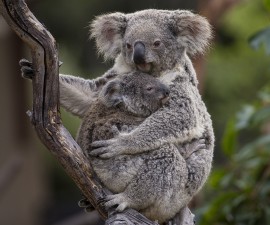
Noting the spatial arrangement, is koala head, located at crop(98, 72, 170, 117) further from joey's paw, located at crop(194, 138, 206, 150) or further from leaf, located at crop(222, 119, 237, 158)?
leaf, located at crop(222, 119, 237, 158)

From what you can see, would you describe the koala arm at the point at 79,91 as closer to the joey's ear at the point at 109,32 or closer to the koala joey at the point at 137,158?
the koala joey at the point at 137,158

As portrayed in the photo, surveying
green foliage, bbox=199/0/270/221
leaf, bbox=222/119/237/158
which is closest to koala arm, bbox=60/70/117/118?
green foliage, bbox=199/0/270/221

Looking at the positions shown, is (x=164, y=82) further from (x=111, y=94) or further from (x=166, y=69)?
(x=111, y=94)

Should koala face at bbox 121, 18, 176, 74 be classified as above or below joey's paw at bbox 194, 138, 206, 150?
above

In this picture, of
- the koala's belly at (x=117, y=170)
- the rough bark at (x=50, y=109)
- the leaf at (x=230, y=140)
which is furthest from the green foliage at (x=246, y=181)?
the rough bark at (x=50, y=109)

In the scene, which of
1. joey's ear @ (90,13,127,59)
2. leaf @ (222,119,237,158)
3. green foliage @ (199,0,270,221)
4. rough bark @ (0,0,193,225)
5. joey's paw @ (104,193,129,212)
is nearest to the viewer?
rough bark @ (0,0,193,225)

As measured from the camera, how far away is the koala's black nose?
5992mm

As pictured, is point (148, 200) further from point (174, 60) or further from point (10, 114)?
point (10, 114)

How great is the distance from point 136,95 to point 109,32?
76 cm

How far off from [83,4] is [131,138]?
1347 centimetres

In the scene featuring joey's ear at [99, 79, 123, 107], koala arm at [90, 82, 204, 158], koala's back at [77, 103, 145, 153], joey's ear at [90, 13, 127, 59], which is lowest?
koala arm at [90, 82, 204, 158]

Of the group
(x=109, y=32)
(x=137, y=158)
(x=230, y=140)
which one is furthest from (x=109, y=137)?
(x=230, y=140)

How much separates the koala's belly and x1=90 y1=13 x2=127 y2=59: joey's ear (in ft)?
3.68

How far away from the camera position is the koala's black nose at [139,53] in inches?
236
